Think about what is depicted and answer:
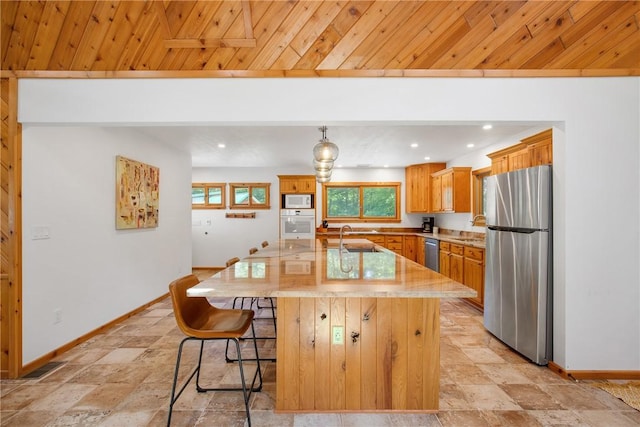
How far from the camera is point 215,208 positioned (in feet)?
24.0

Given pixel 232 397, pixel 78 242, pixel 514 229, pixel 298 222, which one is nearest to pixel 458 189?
pixel 514 229

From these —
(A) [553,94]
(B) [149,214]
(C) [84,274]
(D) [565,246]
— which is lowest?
(C) [84,274]

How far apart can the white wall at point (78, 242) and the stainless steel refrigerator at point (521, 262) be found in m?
4.15

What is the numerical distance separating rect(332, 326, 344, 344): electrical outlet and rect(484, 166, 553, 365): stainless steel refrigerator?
5.97 ft

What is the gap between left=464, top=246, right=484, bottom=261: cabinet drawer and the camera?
393cm

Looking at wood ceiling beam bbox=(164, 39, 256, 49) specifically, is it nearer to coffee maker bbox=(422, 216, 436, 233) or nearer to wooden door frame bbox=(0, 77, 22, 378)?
wooden door frame bbox=(0, 77, 22, 378)

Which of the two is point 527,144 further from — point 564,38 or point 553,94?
point 564,38

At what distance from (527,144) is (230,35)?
2947mm

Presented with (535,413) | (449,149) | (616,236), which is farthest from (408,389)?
(449,149)

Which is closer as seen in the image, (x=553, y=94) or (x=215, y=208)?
(x=553, y=94)

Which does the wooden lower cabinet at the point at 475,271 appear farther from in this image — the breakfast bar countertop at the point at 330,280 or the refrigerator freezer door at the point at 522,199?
the breakfast bar countertop at the point at 330,280

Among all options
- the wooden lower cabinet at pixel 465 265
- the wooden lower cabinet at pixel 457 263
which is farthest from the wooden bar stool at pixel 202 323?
the wooden lower cabinet at pixel 457 263

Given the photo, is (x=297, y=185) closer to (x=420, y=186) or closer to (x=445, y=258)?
(x=420, y=186)

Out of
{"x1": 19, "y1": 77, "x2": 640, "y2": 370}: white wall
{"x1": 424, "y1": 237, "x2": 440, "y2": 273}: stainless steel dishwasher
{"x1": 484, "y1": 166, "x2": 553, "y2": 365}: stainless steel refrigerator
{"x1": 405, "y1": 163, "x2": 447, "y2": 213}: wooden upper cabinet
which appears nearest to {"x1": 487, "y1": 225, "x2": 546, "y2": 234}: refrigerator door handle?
{"x1": 484, "y1": 166, "x2": 553, "y2": 365}: stainless steel refrigerator
